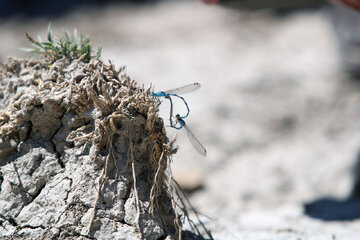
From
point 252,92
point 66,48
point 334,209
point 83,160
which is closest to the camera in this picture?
point 83,160

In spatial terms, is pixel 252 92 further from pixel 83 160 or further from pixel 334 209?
pixel 83 160

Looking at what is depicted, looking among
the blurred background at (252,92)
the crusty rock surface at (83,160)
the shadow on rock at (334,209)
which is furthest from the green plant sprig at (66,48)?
the shadow on rock at (334,209)

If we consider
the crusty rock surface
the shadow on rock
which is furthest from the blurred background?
the crusty rock surface

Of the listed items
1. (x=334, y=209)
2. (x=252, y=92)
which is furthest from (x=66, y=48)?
(x=252, y=92)

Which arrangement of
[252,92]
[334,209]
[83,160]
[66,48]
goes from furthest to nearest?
[252,92] → [334,209] → [66,48] → [83,160]

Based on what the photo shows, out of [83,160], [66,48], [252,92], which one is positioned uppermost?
[66,48]

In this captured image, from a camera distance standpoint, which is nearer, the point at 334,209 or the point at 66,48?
the point at 66,48

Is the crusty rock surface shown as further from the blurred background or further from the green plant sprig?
the blurred background

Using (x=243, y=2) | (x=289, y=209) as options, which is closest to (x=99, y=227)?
(x=289, y=209)

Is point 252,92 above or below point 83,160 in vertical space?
below

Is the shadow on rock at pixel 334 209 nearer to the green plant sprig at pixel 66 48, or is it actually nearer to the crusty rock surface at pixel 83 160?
the crusty rock surface at pixel 83 160
